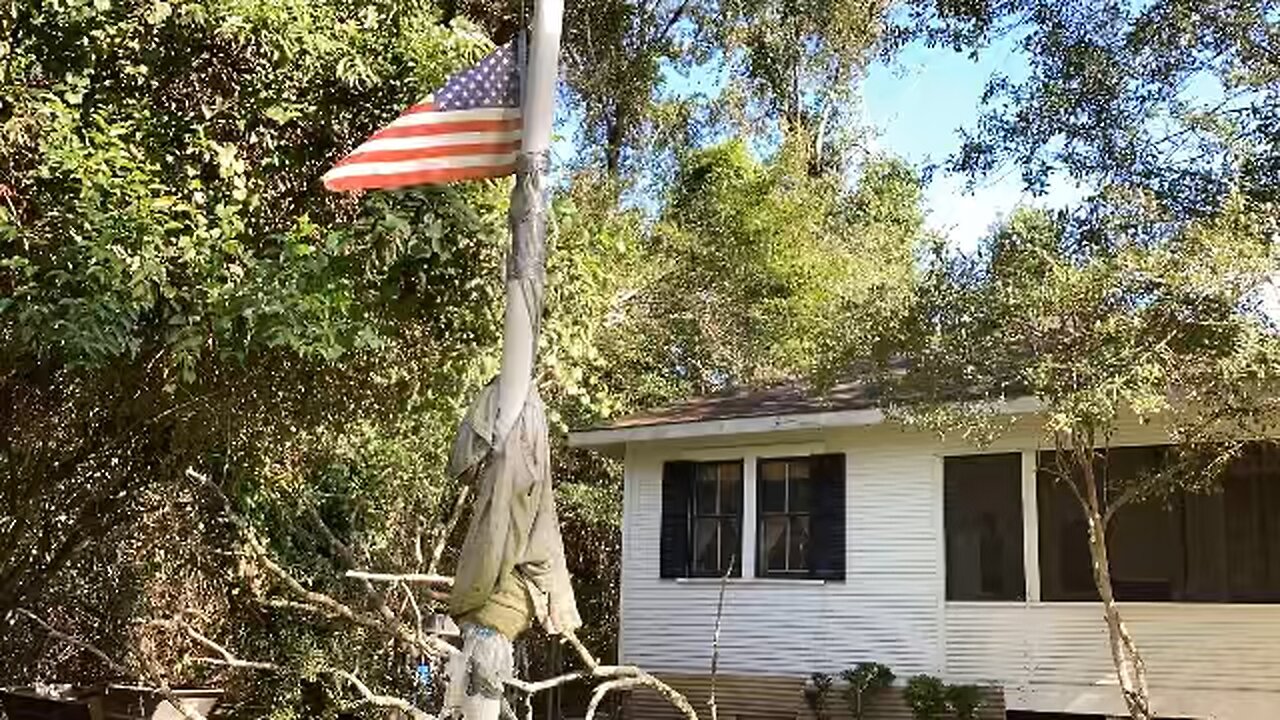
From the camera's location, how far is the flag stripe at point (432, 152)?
4656 millimetres

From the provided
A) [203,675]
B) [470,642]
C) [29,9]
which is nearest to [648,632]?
[203,675]

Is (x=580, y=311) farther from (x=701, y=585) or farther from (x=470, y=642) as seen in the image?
(x=701, y=585)

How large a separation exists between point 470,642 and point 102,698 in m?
11.3

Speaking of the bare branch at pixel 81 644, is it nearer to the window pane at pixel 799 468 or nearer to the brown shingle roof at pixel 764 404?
the brown shingle roof at pixel 764 404

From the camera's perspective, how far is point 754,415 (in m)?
14.9

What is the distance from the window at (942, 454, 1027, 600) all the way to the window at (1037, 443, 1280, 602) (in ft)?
0.98

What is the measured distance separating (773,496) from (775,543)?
0.53 meters

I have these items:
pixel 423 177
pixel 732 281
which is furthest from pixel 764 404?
pixel 423 177

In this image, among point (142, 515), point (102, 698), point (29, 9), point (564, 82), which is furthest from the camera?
point (564, 82)

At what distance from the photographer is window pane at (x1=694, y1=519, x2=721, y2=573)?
51.1 feet

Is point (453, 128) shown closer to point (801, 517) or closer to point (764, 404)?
point (801, 517)

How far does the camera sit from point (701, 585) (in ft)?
50.8

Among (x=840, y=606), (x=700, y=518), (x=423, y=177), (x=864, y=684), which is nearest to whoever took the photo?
(x=423, y=177)

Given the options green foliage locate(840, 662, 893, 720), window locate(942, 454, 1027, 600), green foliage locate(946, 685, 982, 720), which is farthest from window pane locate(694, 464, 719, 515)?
green foliage locate(946, 685, 982, 720)
